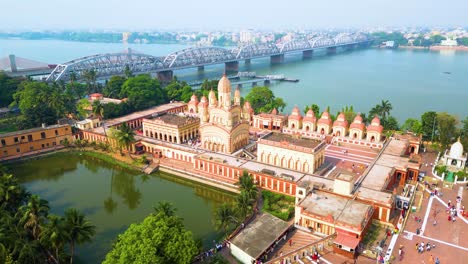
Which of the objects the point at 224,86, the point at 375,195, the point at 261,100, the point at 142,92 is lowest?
the point at 375,195

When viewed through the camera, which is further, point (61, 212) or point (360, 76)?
point (360, 76)

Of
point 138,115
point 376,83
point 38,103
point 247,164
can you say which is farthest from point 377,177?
point 376,83

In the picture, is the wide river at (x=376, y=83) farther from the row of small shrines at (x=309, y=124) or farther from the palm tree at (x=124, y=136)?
the palm tree at (x=124, y=136)

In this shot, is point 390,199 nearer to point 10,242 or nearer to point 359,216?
point 359,216

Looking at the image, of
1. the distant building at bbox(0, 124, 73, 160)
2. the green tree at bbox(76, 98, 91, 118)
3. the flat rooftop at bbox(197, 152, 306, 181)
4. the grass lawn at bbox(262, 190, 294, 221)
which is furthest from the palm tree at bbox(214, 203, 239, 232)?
the green tree at bbox(76, 98, 91, 118)

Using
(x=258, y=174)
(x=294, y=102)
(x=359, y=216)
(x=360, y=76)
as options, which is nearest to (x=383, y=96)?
(x=294, y=102)

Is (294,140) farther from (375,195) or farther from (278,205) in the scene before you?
(375,195)

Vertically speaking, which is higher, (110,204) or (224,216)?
(224,216)
